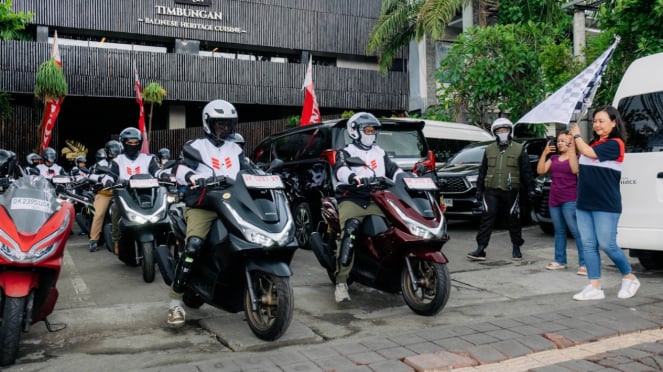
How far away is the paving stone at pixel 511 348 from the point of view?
4129 mm

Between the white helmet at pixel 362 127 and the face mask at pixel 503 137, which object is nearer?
the white helmet at pixel 362 127

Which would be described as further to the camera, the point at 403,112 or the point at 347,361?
the point at 403,112

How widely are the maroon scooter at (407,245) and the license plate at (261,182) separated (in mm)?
985

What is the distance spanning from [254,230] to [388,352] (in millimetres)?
1233

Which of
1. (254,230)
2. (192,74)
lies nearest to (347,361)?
(254,230)

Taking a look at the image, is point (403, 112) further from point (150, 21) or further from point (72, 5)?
point (72, 5)

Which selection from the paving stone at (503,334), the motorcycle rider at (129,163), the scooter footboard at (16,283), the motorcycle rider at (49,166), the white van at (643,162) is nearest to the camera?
the scooter footboard at (16,283)

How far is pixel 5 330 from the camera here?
3834mm

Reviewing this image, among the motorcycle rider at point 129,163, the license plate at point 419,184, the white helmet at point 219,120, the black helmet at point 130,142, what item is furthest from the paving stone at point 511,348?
the black helmet at point 130,142

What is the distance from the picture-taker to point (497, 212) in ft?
27.0

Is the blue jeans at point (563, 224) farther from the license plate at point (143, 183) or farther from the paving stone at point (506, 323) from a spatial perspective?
the license plate at point (143, 183)

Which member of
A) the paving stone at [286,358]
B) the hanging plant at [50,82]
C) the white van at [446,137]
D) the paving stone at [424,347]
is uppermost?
the hanging plant at [50,82]

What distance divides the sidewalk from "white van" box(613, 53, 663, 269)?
1.80m

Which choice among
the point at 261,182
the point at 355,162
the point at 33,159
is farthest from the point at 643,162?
the point at 33,159
